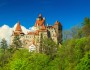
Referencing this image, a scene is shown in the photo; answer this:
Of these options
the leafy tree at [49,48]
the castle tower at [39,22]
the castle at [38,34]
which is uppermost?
the castle tower at [39,22]

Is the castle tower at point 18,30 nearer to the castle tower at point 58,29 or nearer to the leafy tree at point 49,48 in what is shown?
the castle tower at point 58,29

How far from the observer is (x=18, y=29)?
12375cm

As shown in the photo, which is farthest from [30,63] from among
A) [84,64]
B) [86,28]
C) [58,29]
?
[58,29]

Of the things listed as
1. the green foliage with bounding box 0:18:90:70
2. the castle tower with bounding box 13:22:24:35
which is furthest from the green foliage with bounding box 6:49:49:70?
the castle tower with bounding box 13:22:24:35

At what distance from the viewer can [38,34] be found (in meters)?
117

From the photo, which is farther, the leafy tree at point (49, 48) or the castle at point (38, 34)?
the castle at point (38, 34)

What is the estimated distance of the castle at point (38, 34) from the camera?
11542 centimetres

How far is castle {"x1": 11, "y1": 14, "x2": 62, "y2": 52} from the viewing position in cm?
11542

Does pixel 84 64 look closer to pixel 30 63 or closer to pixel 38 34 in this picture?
pixel 30 63

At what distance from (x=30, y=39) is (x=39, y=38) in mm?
4034

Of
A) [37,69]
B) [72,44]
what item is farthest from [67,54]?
[37,69]

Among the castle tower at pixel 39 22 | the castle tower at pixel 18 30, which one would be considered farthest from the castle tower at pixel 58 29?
the castle tower at pixel 18 30

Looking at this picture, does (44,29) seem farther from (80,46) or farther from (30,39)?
(80,46)

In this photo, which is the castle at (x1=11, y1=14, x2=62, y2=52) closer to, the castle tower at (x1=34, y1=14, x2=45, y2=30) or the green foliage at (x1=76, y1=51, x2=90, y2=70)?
the castle tower at (x1=34, y1=14, x2=45, y2=30)
